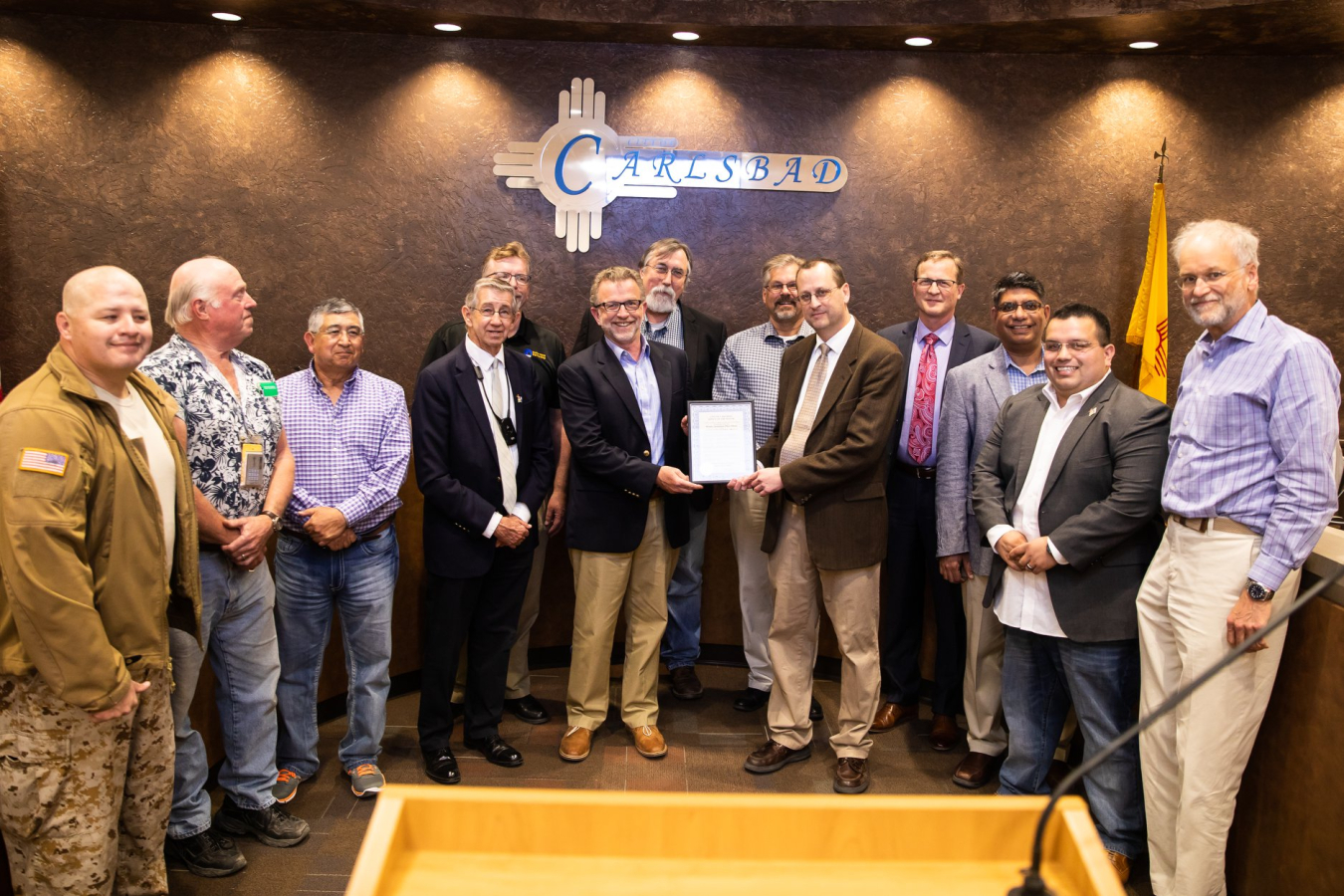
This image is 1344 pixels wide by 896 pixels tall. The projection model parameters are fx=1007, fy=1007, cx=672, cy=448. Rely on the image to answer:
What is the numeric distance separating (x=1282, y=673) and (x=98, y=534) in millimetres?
3087

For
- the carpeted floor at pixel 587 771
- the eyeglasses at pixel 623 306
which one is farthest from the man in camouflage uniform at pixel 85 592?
the eyeglasses at pixel 623 306

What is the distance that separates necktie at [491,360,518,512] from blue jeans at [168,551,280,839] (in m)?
0.90

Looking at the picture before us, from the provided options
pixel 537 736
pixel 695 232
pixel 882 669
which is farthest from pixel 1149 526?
pixel 695 232

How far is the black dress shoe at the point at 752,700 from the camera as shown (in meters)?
4.47

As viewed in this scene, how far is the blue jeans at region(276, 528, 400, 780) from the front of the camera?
343cm

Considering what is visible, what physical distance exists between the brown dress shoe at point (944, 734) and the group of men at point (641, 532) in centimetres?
2

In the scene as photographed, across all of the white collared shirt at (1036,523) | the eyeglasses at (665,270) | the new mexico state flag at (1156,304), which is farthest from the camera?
the new mexico state flag at (1156,304)

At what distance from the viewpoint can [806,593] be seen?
12.3ft

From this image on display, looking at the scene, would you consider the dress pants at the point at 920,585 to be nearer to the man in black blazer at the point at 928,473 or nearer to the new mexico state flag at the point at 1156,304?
the man in black blazer at the point at 928,473

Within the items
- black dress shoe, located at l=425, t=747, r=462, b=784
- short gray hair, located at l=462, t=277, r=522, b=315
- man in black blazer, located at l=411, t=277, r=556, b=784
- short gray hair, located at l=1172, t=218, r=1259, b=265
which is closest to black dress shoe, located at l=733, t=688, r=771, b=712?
man in black blazer, located at l=411, t=277, r=556, b=784

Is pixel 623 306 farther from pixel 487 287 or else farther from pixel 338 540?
pixel 338 540

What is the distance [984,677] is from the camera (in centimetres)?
376

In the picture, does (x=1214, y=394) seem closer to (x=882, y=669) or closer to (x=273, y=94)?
(x=882, y=669)

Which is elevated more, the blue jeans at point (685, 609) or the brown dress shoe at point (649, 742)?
the blue jeans at point (685, 609)
